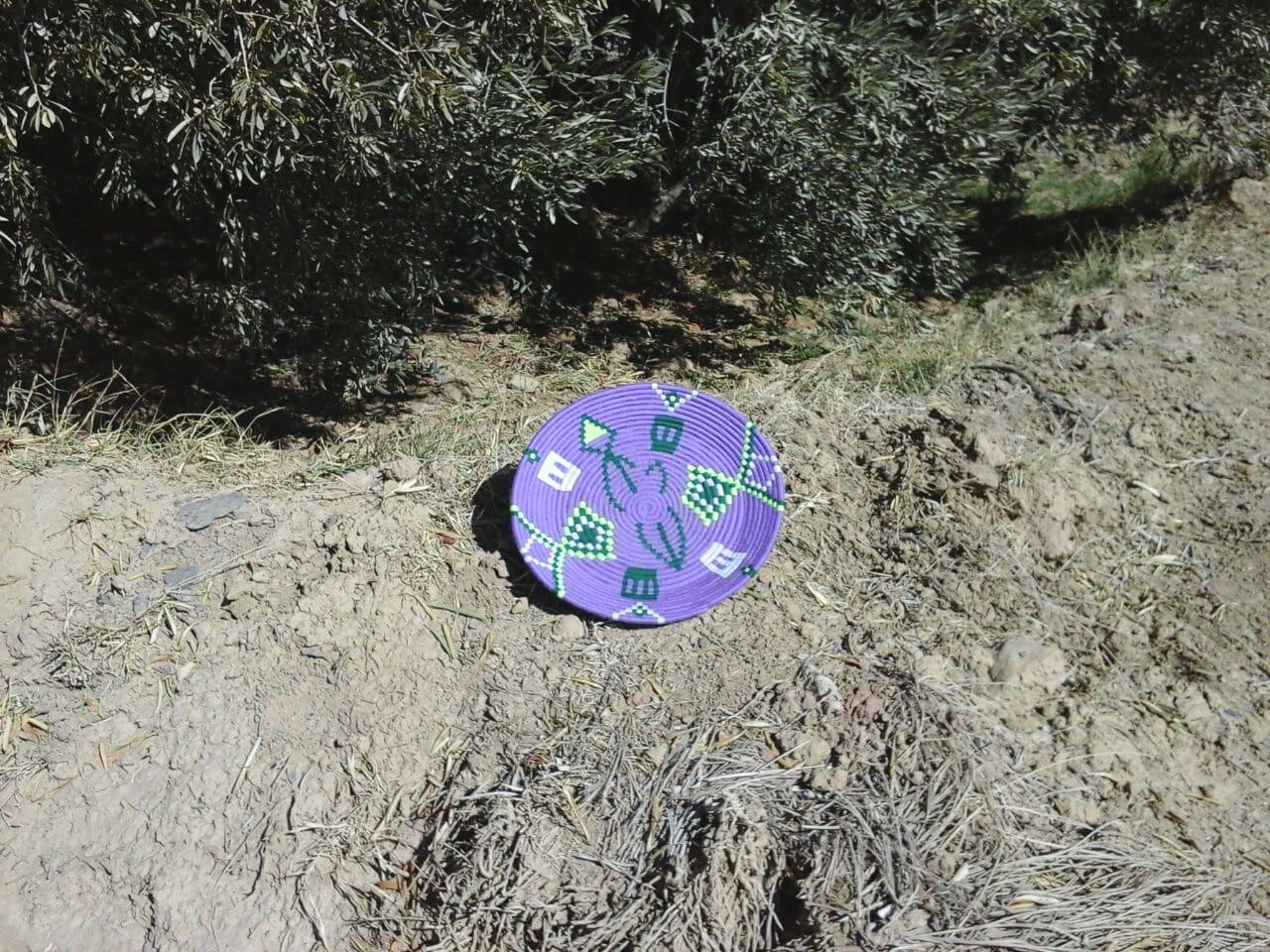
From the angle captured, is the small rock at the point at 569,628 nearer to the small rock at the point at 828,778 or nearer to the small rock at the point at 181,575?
the small rock at the point at 828,778

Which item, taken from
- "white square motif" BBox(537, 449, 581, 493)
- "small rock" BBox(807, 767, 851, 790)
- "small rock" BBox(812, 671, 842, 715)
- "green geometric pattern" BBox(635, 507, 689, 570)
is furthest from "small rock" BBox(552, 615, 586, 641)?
"small rock" BBox(807, 767, 851, 790)

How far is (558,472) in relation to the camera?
12.5 feet

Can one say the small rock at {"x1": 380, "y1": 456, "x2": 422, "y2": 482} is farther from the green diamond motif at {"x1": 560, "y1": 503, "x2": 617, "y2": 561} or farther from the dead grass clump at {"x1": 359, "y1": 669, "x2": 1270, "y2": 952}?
the dead grass clump at {"x1": 359, "y1": 669, "x2": 1270, "y2": 952}

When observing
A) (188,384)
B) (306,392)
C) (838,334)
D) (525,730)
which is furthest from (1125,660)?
(188,384)

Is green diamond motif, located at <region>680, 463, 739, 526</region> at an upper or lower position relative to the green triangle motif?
lower

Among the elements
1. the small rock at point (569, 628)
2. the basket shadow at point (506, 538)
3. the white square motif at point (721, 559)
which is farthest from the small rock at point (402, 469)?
the white square motif at point (721, 559)

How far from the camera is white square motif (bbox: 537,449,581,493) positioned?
379 centimetres

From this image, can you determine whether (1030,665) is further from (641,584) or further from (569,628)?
(569,628)

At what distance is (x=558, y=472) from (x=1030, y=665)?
166cm

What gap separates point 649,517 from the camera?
Result: 3842 millimetres

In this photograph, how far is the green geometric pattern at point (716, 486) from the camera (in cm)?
386

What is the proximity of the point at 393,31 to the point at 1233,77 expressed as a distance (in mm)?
4747

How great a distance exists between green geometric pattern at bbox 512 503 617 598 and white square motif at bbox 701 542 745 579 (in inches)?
12.5

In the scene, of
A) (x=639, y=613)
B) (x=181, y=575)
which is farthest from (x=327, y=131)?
(x=639, y=613)
